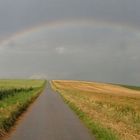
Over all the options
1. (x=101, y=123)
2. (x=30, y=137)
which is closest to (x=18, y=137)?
(x=30, y=137)

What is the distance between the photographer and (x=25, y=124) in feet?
74.8

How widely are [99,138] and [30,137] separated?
3.07m

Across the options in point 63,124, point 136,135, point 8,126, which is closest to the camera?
point 136,135

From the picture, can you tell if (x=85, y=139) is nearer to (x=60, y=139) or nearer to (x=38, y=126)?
(x=60, y=139)

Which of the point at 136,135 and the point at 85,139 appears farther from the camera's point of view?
the point at 136,135

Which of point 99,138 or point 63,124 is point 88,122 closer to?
point 63,124

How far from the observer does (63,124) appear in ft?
75.5

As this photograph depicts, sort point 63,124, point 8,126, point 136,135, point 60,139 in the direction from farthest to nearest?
1. point 63,124
2. point 8,126
3. point 136,135
4. point 60,139

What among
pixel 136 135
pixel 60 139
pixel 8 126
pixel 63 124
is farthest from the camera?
pixel 63 124

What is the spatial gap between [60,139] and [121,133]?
3309 mm

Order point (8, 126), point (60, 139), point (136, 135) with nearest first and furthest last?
point (60, 139)
point (136, 135)
point (8, 126)

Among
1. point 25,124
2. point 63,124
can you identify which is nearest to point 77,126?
point 63,124

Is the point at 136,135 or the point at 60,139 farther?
the point at 136,135

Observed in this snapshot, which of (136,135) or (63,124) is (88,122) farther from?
(136,135)
